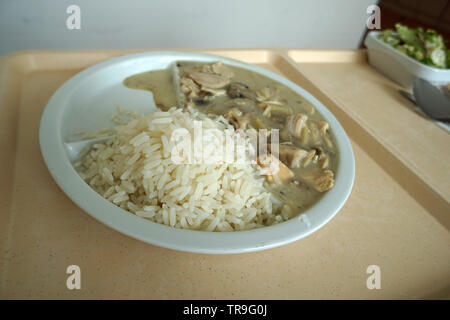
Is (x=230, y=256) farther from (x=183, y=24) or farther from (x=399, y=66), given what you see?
(x=183, y=24)

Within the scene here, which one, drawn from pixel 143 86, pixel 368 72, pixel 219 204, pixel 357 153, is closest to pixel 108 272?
pixel 219 204

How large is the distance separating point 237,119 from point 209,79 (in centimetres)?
33

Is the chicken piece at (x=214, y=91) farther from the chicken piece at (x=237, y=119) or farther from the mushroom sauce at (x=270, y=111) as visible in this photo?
the chicken piece at (x=237, y=119)

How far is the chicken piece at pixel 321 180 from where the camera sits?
1050 mm

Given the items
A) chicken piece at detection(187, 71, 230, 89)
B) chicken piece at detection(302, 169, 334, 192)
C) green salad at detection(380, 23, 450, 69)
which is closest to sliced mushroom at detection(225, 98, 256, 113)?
chicken piece at detection(187, 71, 230, 89)

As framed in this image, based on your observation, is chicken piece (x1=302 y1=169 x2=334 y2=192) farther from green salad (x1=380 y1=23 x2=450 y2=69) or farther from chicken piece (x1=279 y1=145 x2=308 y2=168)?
green salad (x1=380 y1=23 x2=450 y2=69)

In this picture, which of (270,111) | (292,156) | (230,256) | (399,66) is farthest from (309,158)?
(399,66)

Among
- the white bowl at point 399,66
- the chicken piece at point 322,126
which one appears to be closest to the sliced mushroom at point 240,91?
the chicken piece at point 322,126

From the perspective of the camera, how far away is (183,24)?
8.50ft

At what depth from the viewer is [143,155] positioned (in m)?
1.02

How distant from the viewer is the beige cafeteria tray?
81cm

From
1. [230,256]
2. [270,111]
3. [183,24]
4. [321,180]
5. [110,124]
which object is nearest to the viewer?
[230,256]

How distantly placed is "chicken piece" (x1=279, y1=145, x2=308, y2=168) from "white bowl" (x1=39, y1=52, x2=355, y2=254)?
0.15 m
